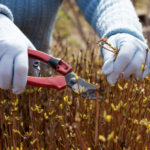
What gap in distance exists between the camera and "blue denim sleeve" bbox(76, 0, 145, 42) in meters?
1.00

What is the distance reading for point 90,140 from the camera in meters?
0.88

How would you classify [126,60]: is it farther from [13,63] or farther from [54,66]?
[13,63]


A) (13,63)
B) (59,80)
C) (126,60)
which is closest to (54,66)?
(59,80)

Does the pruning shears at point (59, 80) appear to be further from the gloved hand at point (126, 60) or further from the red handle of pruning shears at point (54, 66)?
the gloved hand at point (126, 60)

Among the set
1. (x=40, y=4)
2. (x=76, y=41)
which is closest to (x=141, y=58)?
(x=40, y=4)

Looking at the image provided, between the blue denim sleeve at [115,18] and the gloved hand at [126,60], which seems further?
the blue denim sleeve at [115,18]

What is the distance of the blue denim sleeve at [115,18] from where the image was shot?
3.28 feet

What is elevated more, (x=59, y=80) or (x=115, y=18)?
(x=115, y=18)

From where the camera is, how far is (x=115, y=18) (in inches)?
41.0

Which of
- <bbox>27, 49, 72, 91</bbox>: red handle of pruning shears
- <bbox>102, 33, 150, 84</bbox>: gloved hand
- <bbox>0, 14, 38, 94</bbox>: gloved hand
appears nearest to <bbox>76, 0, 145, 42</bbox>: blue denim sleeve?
<bbox>102, 33, 150, 84</bbox>: gloved hand

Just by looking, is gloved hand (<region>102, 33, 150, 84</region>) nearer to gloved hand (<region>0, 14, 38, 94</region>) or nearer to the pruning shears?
the pruning shears

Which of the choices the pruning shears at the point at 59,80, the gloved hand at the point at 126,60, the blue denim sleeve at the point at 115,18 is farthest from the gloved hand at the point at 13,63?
the blue denim sleeve at the point at 115,18

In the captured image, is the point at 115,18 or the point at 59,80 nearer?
the point at 59,80

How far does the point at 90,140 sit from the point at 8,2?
109 centimetres
